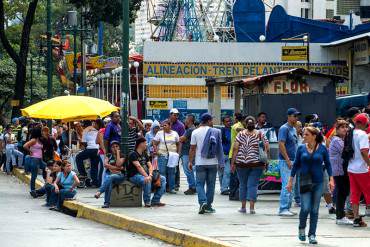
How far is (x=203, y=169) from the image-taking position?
1792cm

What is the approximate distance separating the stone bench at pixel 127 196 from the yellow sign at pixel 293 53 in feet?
78.1

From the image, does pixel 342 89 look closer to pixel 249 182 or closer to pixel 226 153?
pixel 226 153

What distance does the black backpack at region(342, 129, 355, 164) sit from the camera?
620 inches

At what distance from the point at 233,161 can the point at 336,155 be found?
2085 millimetres

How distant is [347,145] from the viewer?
15.8 m

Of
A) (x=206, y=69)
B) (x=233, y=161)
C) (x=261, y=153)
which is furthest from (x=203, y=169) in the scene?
(x=206, y=69)

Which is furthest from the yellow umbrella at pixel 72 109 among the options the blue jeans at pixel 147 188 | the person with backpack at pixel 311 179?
the person with backpack at pixel 311 179

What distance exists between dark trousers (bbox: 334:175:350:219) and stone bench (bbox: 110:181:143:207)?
437cm

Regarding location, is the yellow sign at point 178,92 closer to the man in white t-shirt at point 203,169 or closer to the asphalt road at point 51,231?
the asphalt road at point 51,231

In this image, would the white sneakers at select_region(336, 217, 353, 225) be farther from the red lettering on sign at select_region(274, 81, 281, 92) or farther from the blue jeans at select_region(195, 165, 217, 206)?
the red lettering on sign at select_region(274, 81, 281, 92)

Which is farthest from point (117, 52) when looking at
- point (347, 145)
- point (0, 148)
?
point (347, 145)

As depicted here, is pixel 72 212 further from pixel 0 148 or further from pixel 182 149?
pixel 0 148

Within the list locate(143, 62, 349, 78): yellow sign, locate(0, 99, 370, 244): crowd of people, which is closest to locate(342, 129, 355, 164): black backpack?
locate(0, 99, 370, 244): crowd of people

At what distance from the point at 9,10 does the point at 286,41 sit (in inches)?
805
